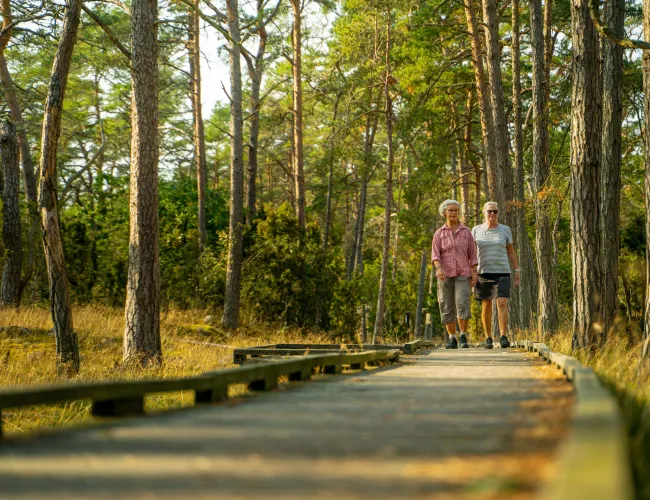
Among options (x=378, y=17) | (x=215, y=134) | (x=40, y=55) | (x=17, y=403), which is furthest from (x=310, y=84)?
(x=17, y=403)

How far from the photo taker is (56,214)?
14.1 metres

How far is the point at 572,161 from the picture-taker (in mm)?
11430

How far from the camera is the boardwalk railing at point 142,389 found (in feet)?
14.9

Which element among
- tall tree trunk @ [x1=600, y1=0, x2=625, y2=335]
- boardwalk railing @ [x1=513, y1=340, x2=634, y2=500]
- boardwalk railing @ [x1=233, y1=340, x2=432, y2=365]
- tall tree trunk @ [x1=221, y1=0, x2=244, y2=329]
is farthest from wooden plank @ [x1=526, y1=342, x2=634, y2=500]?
tall tree trunk @ [x1=221, y1=0, x2=244, y2=329]

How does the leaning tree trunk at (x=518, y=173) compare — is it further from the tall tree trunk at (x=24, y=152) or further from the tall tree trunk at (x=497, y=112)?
the tall tree trunk at (x=24, y=152)

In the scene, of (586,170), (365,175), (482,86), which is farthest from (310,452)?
(365,175)

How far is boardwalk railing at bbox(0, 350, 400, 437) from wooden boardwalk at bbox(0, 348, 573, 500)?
9.4 inches

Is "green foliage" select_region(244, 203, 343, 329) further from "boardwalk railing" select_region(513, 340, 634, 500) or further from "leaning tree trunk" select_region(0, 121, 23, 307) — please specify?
"boardwalk railing" select_region(513, 340, 634, 500)

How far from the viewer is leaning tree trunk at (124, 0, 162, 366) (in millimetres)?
14797

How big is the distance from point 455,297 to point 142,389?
9.18 meters

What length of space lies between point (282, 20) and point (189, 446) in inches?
1308

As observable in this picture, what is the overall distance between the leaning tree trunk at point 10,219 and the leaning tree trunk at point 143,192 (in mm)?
10131

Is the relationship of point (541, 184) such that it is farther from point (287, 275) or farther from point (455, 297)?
point (287, 275)

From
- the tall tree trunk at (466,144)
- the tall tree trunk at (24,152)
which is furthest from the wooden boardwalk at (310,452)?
the tall tree trunk at (466,144)
